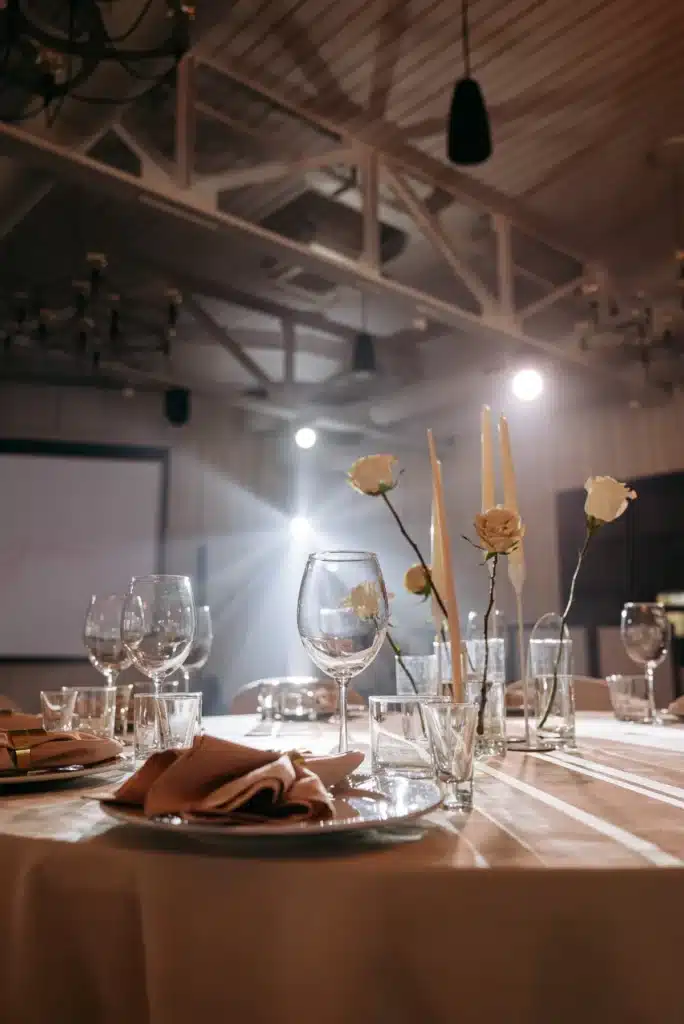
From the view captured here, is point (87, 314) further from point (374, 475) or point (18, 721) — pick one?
point (374, 475)

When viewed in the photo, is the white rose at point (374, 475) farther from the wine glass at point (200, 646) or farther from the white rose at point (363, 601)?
the wine glass at point (200, 646)

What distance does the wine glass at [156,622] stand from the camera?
1.14 metres

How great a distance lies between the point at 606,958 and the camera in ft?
1.93

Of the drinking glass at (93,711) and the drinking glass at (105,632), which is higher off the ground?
the drinking glass at (105,632)

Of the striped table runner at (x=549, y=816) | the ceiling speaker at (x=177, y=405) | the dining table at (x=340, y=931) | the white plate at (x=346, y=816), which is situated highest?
the ceiling speaker at (x=177, y=405)

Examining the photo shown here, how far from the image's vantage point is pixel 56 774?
996 mm

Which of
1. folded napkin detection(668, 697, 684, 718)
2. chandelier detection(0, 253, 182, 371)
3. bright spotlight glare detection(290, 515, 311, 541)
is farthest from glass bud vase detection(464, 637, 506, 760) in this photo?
bright spotlight glare detection(290, 515, 311, 541)

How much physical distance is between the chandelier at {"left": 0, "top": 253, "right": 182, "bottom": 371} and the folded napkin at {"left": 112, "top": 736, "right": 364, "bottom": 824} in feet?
13.2

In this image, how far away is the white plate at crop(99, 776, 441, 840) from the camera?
66 centimetres

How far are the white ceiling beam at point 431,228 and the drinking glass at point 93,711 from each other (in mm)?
3914

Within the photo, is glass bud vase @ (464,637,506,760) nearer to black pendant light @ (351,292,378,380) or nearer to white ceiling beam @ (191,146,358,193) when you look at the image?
white ceiling beam @ (191,146,358,193)

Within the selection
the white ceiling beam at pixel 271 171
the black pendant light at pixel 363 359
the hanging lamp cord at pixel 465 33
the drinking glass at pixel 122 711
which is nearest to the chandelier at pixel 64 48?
the white ceiling beam at pixel 271 171

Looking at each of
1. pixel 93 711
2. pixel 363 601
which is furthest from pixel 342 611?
pixel 93 711

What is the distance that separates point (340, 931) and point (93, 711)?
0.79 m
